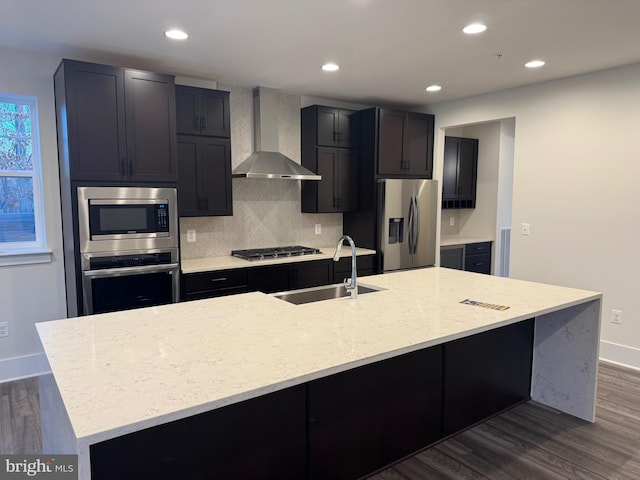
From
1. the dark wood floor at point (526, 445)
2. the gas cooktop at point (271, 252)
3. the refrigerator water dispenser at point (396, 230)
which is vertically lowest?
the dark wood floor at point (526, 445)

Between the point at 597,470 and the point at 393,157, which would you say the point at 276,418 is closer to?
the point at 597,470

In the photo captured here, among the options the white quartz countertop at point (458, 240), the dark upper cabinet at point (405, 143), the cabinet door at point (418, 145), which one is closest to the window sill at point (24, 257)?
the dark upper cabinet at point (405, 143)

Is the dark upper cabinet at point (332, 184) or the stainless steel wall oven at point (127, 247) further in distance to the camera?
the dark upper cabinet at point (332, 184)

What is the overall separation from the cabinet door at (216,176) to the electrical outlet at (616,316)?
12.1 ft

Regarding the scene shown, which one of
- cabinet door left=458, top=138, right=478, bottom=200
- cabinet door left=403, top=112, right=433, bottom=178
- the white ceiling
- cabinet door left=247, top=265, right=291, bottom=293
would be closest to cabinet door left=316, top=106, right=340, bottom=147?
the white ceiling

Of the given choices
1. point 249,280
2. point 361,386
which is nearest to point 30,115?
point 249,280

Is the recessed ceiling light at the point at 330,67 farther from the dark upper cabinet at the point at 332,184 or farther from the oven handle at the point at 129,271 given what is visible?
the oven handle at the point at 129,271

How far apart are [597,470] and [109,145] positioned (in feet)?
12.5

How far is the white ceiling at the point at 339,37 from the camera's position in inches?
99.5

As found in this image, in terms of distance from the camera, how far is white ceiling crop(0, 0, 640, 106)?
253 centimetres

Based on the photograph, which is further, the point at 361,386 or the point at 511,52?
the point at 511,52

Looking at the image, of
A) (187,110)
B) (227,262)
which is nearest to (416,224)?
(227,262)

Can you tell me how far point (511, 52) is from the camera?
3.34 m

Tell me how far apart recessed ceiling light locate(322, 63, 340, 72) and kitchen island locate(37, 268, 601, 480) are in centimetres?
191
